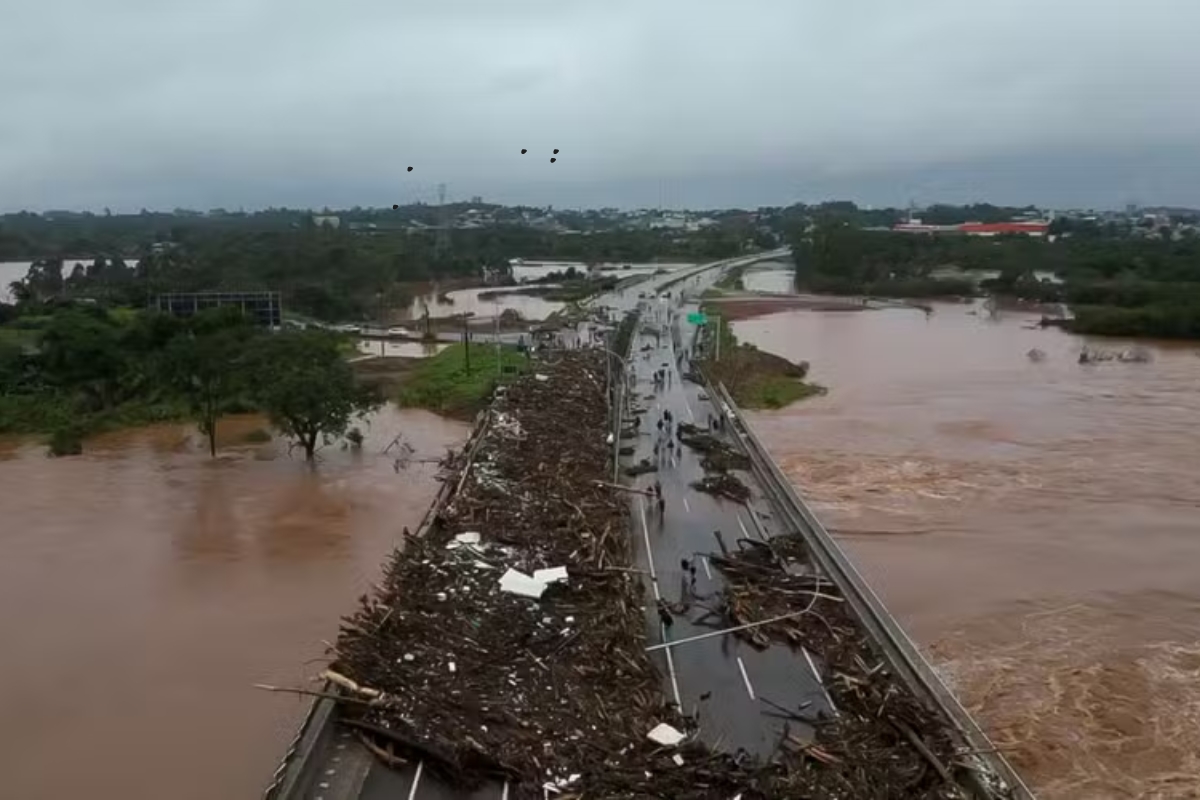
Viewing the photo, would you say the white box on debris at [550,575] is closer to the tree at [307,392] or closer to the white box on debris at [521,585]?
the white box on debris at [521,585]

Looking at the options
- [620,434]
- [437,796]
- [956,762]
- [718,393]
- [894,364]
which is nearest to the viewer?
[437,796]

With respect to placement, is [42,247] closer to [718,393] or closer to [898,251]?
[898,251]

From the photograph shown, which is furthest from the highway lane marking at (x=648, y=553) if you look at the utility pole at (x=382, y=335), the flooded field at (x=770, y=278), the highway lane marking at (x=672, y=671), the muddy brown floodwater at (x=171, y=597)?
the flooded field at (x=770, y=278)

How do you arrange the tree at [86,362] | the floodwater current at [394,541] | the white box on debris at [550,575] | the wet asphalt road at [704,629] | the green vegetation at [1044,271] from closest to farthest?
the wet asphalt road at [704,629], the floodwater current at [394,541], the white box on debris at [550,575], the tree at [86,362], the green vegetation at [1044,271]

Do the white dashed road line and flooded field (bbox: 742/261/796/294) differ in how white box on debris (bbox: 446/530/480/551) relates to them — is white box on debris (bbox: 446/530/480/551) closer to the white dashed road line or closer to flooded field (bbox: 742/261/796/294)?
the white dashed road line

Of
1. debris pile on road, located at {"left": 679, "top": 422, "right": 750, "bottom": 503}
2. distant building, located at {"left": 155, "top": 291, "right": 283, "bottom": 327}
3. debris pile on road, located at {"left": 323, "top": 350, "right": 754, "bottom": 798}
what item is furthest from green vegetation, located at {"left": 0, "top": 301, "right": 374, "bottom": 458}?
debris pile on road, located at {"left": 323, "top": 350, "right": 754, "bottom": 798}

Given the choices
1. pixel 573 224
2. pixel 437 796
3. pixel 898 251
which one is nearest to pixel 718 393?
pixel 437 796

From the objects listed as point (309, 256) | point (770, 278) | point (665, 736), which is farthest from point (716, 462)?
point (770, 278)
